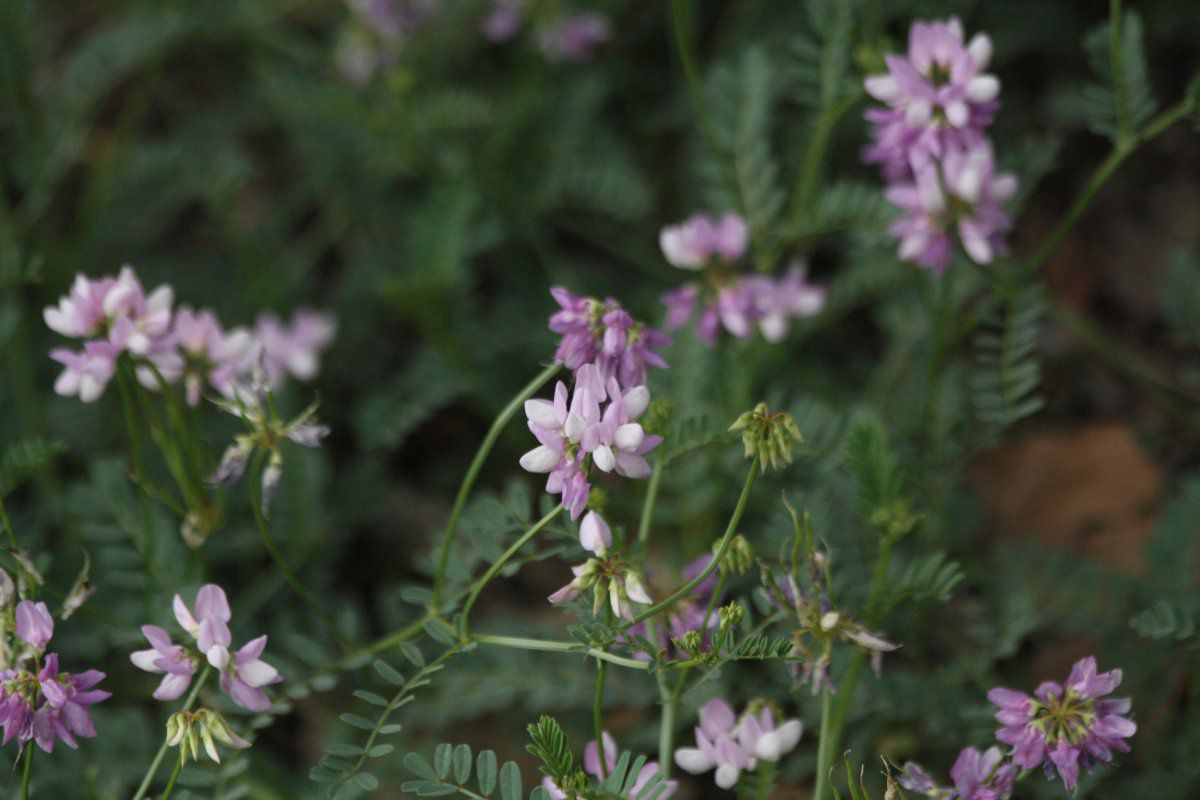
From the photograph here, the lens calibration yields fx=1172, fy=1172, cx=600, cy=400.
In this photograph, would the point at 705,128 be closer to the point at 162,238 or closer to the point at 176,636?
the point at 176,636

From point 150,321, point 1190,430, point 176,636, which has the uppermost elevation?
point 150,321

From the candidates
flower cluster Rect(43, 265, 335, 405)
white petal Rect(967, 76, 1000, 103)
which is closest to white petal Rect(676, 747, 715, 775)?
flower cluster Rect(43, 265, 335, 405)

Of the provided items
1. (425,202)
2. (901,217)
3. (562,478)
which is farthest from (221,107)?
(562,478)

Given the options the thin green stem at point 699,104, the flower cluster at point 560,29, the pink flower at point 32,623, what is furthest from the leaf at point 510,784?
the flower cluster at point 560,29

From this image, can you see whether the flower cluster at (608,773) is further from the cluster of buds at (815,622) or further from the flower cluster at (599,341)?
the flower cluster at (599,341)

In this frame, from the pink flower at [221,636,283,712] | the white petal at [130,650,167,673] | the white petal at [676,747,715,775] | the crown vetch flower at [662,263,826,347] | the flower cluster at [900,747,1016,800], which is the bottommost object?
the flower cluster at [900,747,1016,800]

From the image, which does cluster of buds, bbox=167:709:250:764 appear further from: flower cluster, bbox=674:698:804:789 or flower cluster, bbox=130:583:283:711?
flower cluster, bbox=674:698:804:789
